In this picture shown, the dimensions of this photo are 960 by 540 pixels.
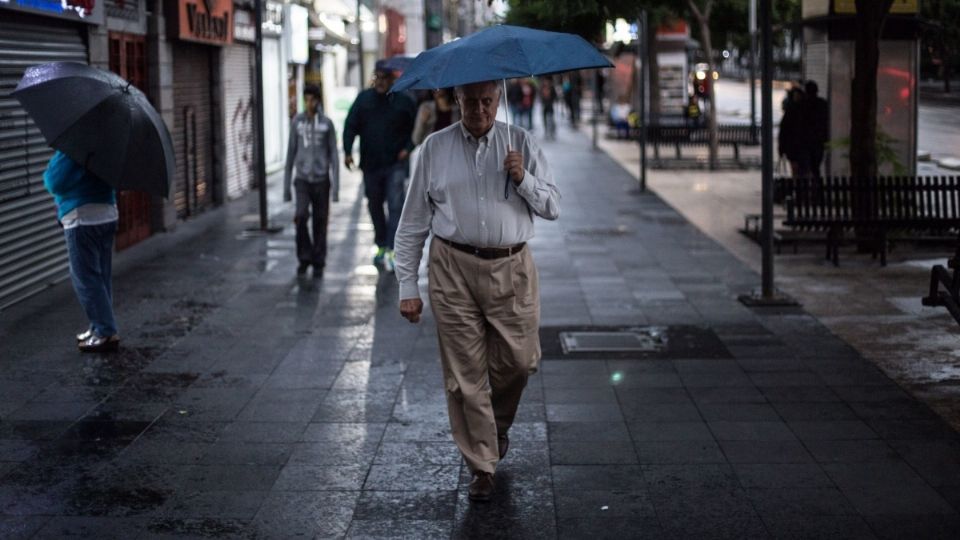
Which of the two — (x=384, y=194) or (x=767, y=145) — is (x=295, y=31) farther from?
(x=767, y=145)

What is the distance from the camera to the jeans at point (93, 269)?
932 centimetres

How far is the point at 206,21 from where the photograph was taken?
19.3 m

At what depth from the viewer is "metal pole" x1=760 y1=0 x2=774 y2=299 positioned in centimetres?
1136

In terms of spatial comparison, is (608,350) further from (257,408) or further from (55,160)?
(55,160)

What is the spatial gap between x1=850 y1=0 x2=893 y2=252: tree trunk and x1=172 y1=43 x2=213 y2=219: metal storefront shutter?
8282mm

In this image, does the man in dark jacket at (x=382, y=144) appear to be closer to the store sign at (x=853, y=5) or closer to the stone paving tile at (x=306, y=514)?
the store sign at (x=853, y=5)

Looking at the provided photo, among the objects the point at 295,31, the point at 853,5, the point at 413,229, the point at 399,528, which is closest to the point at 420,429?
the point at 413,229

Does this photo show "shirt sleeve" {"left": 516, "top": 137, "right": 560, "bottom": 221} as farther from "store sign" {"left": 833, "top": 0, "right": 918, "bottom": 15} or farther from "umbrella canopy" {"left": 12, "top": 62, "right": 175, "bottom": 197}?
"store sign" {"left": 833, "top": 0, "right": 918, "bottom": 15}

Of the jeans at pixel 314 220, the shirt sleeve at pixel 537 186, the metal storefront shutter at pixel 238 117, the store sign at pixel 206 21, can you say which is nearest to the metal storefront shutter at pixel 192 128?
the store sign at pixel 206 21

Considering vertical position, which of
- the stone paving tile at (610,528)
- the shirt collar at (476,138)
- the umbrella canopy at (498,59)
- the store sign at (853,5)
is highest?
the store sign at (853,5)

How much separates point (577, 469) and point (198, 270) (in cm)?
780

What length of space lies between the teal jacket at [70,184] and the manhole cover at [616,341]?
3.24 metres

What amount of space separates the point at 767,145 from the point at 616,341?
2474 millimetres

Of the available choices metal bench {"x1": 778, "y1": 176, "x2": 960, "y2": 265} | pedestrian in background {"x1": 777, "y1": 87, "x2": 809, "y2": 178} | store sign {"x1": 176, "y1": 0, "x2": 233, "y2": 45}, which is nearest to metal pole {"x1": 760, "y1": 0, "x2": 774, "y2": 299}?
metal bench {"x1": 778, "y1": 176, "x2": 960, "y2": 265}
